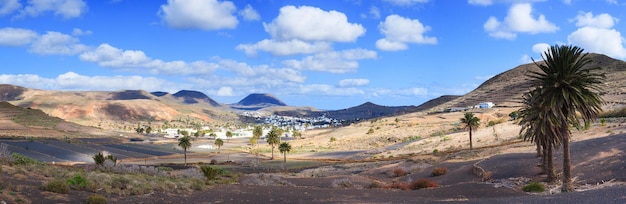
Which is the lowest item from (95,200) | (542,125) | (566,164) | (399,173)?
(399,173)

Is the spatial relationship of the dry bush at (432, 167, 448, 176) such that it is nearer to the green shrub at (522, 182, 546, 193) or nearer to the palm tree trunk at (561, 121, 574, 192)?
the green shrub at (522, 182, 546, 193)

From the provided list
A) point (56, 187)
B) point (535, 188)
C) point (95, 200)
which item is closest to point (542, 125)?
point (535, 188)

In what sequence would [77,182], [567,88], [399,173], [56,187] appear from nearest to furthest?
[56,187] < [77,182] < [567,88] < [399,173]

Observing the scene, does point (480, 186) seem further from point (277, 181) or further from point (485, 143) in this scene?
point (485, 143)

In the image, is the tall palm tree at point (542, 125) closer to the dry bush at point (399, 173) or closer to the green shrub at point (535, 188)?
the green shrub at point (535, 188)

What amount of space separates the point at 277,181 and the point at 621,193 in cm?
2669

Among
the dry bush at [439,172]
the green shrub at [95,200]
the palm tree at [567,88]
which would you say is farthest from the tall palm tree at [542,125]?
the green shrub at [95,200]

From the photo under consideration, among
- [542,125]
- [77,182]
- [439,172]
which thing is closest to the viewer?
[77,182]

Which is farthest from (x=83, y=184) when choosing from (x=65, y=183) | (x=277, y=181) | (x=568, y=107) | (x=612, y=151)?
(x=612, y=151)

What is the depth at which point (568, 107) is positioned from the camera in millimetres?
26891

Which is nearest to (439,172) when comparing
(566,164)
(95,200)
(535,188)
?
(535,188)

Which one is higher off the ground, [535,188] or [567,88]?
[567,88]

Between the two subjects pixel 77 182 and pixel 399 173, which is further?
pixel 399 173

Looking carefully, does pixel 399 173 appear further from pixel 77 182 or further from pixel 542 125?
pixel 77 182
